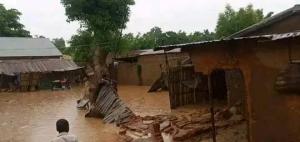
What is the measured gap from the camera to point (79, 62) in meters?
46.6

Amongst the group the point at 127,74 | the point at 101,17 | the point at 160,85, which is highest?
the point at 101,17

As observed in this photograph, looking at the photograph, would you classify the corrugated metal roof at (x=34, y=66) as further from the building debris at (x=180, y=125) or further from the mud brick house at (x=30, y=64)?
the building debris at (x=180, y=125)

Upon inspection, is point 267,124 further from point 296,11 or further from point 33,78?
point 33,78

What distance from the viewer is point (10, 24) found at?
5338 cm

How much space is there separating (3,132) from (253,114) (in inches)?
402

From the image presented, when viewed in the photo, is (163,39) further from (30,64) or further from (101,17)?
(30,64)

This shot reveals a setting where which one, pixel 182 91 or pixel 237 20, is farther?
pixel 237 20

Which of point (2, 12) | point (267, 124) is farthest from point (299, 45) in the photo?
point (2, 12)

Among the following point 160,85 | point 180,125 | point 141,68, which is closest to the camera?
point 180,125

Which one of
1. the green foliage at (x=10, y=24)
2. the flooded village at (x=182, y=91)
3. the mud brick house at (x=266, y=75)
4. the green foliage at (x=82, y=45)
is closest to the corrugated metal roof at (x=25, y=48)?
the flooded village at (x=182, y=91)

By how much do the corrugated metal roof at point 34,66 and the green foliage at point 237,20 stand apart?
14.8 meters

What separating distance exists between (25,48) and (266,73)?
38.6 m

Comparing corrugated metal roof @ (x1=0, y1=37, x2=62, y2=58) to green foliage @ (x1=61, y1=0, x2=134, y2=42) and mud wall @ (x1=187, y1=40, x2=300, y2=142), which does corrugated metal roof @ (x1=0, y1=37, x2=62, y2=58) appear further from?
mud wall @ (x1=187, y1=40, x2=300, y2=142)

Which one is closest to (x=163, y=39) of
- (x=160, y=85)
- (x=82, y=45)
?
(x=82, y=45)
